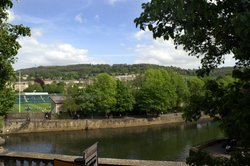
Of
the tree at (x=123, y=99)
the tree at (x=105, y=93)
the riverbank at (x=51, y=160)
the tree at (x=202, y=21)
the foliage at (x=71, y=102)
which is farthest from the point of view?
the tree at (x=123, y=99)

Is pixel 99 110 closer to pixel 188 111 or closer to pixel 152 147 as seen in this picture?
pixel 152 147

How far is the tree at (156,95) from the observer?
217ft

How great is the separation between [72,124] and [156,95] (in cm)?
1577

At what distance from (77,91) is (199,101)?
6227cm

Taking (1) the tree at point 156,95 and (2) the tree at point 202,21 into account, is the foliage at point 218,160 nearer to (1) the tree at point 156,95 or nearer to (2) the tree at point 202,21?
(2) the tree at point 202,21

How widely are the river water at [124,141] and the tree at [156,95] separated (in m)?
5.96

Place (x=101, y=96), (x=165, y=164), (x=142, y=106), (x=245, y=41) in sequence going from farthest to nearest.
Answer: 1. (x=142, y=106)
2. (x=101, y=96)
3. (x=165, y=164)
4. (x=245, y=41)

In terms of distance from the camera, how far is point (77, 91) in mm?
66188

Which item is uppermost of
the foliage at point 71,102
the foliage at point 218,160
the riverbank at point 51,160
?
the foliage at point 218,160

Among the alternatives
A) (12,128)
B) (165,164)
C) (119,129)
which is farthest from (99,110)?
(165,164)

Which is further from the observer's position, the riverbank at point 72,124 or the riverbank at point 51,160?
the riverbank at point 72,124

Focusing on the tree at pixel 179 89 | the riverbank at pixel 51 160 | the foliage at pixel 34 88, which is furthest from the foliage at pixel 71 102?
the foliage at pixel 34 88

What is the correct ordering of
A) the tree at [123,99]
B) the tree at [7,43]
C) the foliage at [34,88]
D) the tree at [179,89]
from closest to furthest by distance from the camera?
the tree at [7,43] → the tree at [123,99] → the tree at [179,89] → the foliage at [34,88]

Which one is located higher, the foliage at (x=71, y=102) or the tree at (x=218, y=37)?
the tree at (x=218, y=37)
